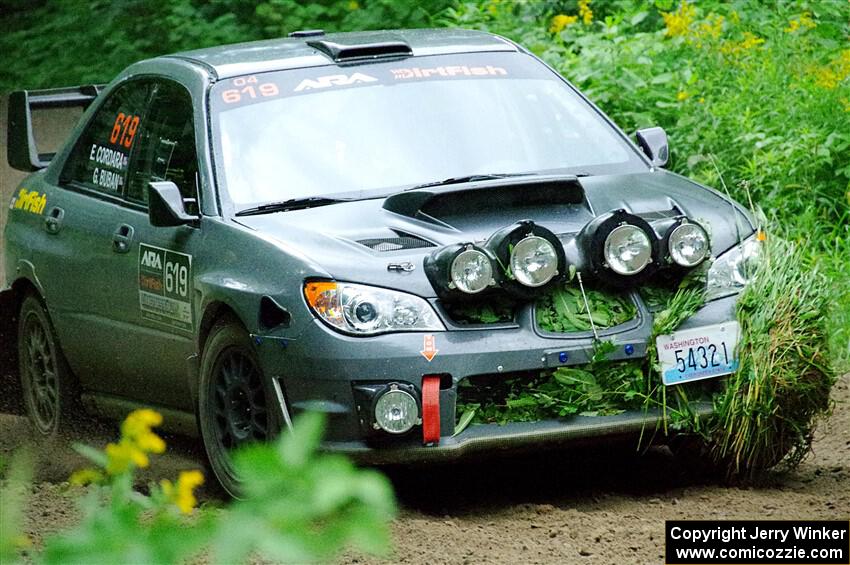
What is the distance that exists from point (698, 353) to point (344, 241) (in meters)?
1.21

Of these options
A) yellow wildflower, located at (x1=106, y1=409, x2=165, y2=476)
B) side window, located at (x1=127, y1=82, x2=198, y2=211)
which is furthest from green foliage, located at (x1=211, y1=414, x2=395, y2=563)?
side window, located at (x1=127, y1=82, x2=198, y2=211)

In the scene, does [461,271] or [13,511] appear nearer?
[13,511]

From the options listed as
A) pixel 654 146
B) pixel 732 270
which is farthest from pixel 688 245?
pixel 654 146

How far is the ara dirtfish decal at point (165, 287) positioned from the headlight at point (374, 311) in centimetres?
92

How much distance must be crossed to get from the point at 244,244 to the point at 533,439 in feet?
3.98

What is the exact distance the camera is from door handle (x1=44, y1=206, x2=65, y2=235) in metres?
6.88

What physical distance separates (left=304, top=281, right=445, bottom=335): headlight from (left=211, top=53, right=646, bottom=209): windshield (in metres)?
0.86

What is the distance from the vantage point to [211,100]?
614cm

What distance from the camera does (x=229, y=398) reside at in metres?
5.46

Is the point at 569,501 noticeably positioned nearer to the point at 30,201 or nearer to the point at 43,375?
the point at 43,375

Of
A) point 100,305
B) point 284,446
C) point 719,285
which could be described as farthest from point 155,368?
point 284,446

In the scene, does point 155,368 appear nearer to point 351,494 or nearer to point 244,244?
point 244,244

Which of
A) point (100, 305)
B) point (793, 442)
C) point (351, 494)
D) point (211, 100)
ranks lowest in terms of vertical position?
point (793, 442)

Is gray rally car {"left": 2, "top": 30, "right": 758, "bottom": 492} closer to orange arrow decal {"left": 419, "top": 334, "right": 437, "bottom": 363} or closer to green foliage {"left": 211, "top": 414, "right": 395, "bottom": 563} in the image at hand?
orange arrow decal {"left": 419, "top": 334, "right": 437, "bottom": 363}
